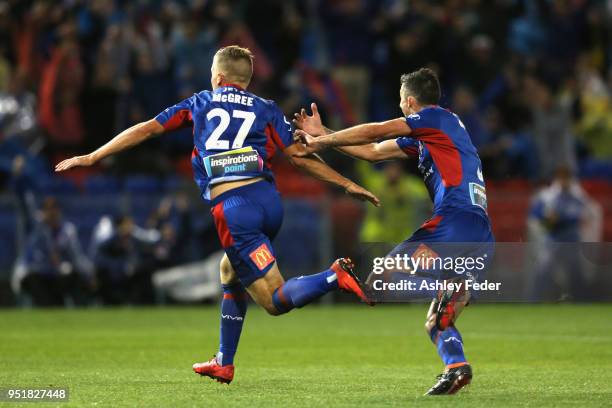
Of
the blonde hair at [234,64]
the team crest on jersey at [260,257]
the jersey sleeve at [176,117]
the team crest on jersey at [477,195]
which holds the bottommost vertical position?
the team crest on jersey at [260,257]

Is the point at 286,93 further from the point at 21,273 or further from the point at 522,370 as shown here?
the point at 522,370

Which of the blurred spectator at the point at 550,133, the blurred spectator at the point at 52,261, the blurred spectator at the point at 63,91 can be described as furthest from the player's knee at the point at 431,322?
the blurred spectator at the point at 550,133

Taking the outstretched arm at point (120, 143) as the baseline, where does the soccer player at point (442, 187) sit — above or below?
below

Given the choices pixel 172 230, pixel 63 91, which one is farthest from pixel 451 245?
pixel 63 91

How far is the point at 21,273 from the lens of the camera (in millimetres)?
17469

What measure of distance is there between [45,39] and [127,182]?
2.31m

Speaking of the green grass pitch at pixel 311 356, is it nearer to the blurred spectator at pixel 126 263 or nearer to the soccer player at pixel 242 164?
the blurred spectator at pixel 126 263

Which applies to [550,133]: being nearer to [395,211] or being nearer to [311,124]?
[395,211]

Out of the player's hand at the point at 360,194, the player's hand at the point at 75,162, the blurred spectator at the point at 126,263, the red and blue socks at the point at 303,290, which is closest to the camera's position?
the red and blue socks at the point at 303,290

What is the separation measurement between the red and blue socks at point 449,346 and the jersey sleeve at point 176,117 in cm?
208

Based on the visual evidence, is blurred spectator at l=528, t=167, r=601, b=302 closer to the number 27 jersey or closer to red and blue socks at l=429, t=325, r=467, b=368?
red and blue socks at l=429, t=325, r=467, b=368

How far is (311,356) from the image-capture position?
37.7 ft

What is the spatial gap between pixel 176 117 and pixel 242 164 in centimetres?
53

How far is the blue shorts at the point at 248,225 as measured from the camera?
837 centimetres
